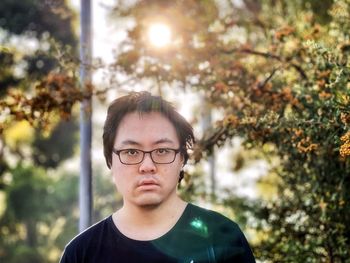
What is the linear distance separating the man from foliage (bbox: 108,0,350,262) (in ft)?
3.69

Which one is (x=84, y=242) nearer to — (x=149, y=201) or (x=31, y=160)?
(x=149, y=201)

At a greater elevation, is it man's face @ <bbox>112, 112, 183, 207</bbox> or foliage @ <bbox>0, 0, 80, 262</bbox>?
foliage @ <bbox>0, 0, 80, 262</bbox>

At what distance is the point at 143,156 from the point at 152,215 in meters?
0.28

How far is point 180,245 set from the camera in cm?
276

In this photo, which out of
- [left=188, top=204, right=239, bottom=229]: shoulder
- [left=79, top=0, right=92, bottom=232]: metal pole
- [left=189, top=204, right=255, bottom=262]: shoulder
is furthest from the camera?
[left=79, top=0, right=92, bottom=232]: metal pole

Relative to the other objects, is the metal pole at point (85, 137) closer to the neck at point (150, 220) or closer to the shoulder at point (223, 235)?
the neck at point (150, 220)

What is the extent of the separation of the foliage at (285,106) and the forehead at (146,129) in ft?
3.60

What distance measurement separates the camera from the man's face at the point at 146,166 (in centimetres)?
278

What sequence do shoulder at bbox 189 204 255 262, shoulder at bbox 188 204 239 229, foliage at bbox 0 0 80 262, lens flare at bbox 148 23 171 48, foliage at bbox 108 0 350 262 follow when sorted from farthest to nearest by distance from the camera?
foliage at bbox 0 0 80 262
lens flare at bbox 148 23 171 48
foliage at bbox 108 0 350 262
shoulder at bbox 188 204 239 229
shoulder at bbox 189 204 255 262

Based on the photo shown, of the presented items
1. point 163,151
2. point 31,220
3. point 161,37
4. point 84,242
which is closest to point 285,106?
point 161,37

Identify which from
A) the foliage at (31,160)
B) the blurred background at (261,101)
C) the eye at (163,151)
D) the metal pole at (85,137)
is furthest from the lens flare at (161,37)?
the foliage at (31,160)

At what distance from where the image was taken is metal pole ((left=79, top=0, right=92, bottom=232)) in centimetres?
504

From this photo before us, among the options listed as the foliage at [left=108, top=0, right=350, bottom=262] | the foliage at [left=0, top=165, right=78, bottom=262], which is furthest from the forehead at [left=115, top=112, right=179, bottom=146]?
the foliage at [left=0, top=165, right=78, bottom=262]

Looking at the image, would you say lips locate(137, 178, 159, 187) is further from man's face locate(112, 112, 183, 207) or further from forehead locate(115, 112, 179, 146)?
forehead locate(115, 112, 179, 146)
